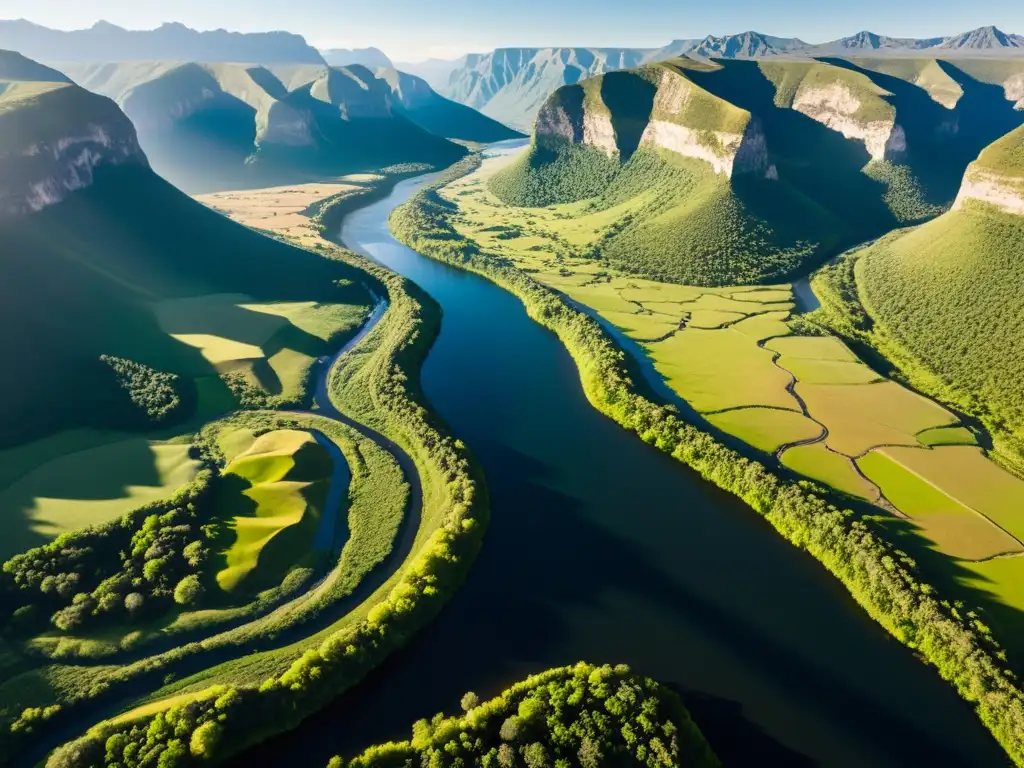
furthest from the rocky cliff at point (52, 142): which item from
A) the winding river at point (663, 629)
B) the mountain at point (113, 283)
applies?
the winding river at point (663, 629)

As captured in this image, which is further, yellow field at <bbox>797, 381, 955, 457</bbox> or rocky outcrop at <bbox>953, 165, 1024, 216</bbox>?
rocky outcrop at <bbox>953, 165, 1024, 216</bbox>

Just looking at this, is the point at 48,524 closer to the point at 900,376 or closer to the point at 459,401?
the point at 459,401

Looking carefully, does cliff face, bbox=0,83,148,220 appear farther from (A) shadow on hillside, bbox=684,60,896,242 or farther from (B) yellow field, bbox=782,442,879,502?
(A) shadow on hillside, bbox=684,60,896,242

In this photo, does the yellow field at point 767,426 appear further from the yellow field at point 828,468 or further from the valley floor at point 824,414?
the yellow field at point 828,468

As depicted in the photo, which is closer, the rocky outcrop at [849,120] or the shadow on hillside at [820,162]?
the shadow on hillside at [820,162]

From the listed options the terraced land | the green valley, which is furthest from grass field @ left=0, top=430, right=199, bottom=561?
the terraced land

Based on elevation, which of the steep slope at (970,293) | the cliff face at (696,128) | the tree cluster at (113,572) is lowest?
the tree cluster at (113,572)
